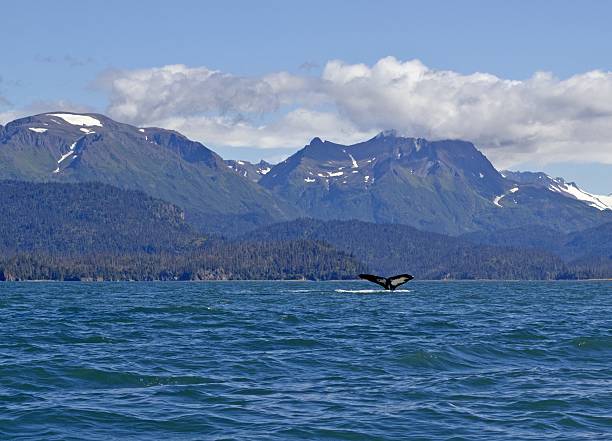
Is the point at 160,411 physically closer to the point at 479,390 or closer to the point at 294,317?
the point at 479,390

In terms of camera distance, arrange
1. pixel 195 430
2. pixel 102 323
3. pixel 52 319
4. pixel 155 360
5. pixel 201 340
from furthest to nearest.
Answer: pixel 52 319 < pixel 102 323 < pixel 201 340 < pixel 155 360 < pixel 195 430

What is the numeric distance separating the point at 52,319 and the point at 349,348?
41408 millimetres

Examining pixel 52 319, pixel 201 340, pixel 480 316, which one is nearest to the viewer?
pixel 201 340

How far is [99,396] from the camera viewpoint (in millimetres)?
45000

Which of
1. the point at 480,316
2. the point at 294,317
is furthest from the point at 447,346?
the point at 480,316

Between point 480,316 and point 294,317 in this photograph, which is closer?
point 294,317

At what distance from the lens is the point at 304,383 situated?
4878 centimetres

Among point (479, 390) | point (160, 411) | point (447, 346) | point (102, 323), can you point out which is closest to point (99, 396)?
point (160, 411)

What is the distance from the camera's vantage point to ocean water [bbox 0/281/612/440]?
38656mm

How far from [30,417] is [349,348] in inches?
1073

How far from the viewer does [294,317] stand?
97250 mm

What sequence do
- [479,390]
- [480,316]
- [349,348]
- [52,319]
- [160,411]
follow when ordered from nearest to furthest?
[160,411] → [479,390] → [349,348] → [52,319] → [480,316]

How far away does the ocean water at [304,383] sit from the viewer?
127 feet

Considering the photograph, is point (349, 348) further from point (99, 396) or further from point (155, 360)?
point (99, 396)
